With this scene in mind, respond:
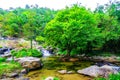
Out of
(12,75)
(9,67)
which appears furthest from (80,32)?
(12,75)

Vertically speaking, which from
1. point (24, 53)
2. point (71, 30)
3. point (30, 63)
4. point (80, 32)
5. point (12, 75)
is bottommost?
point (12, 75)

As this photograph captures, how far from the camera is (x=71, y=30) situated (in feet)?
99.9

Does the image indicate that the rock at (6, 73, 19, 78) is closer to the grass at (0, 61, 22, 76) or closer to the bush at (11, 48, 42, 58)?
the grass at (0, 61, 22, 76)

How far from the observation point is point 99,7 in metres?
60.9

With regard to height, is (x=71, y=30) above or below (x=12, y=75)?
above

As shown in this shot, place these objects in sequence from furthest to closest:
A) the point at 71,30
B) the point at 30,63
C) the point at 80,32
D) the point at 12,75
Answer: the point at 80,32 → the point at 71,30 → the point at 30,63 → the point at 12,75

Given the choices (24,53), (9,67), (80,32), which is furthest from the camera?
(24,53)

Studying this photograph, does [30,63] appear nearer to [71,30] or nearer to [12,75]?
[12,75]

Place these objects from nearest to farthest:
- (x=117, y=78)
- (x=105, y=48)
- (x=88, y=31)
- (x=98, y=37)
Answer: (x=117, y=78), (x=88, y=31), (x=98, y=37), (x=105, y=48)

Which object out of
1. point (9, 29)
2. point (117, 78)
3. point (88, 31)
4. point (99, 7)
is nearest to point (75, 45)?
point (88, 31)

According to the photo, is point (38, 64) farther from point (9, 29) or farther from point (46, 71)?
point (9, 29)

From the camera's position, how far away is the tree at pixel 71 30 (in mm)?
30594

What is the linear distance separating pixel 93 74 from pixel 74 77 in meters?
1.95

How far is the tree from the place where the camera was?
30.6m
